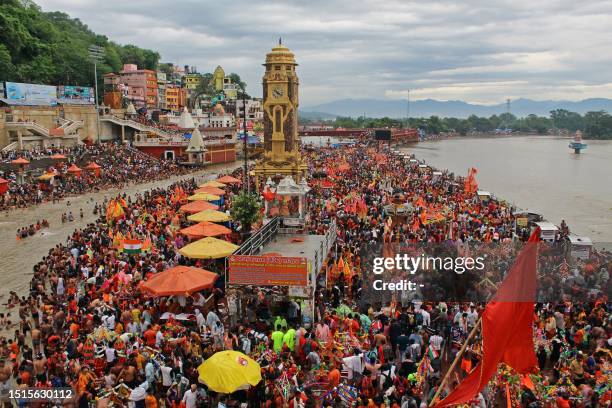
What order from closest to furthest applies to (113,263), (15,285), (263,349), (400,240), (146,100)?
1. (263,349)
2. (113,263)
3. (15,285)
4. (400,240)
5. (146,100)

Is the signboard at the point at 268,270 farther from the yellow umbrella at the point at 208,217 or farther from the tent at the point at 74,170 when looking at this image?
the tent at the point at 74,170

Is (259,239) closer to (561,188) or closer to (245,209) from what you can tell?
(245,209)

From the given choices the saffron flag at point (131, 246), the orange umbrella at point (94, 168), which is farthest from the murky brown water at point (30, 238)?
the saffron flag at point (131, 246)

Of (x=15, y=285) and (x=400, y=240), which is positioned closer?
(x=15, y=285)

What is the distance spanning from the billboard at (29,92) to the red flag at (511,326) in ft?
150

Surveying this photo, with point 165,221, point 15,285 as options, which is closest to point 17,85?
point 165,221

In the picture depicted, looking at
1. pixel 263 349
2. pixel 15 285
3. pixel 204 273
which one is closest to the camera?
pixel 263 349

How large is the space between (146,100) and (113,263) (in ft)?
231

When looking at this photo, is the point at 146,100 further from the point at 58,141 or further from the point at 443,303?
the point at 443,303

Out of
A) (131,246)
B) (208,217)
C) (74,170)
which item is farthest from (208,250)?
(74,170)

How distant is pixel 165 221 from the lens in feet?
69.5

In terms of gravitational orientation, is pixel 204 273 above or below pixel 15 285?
above

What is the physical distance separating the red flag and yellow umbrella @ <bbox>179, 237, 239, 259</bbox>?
9.20m

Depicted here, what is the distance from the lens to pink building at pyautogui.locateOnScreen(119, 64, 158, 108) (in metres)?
78.8
